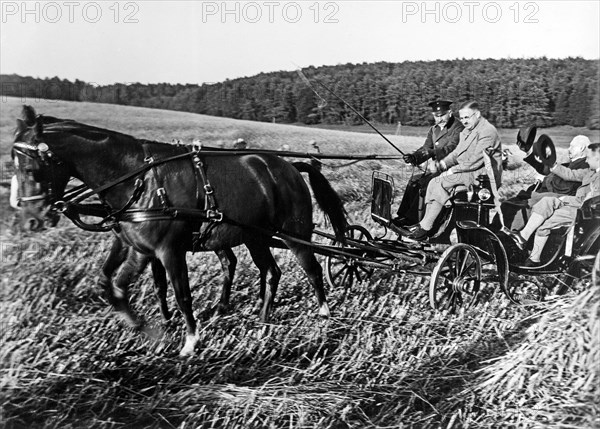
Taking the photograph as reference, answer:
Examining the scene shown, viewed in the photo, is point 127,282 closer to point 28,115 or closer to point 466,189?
point 28,115

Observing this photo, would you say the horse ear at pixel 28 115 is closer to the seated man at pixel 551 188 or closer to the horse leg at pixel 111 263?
the horse leg at pixel 111 263

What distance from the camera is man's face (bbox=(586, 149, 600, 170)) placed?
219 inches

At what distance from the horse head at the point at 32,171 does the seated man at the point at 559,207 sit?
3.56 m

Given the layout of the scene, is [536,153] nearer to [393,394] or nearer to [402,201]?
[402,201]

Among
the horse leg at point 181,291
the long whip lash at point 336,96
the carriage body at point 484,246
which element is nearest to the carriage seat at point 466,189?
the carriage body at point 484,246

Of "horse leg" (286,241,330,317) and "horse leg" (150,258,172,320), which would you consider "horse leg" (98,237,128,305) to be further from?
"horse leg" (286,241,330,317)

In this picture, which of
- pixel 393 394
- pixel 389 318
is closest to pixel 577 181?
pixel 389 318

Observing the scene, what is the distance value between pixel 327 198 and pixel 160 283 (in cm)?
147

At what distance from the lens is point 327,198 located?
585 centimetres

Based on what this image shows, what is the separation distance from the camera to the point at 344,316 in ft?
18.5

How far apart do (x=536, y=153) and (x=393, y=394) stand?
89.0 inches

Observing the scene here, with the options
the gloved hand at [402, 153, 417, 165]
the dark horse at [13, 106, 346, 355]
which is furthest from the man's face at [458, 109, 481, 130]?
the dark horse at [13, 106, 346, 355]

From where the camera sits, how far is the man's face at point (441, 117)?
562 cm

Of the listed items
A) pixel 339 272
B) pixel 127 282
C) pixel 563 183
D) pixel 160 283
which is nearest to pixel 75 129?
pixel 127 282
